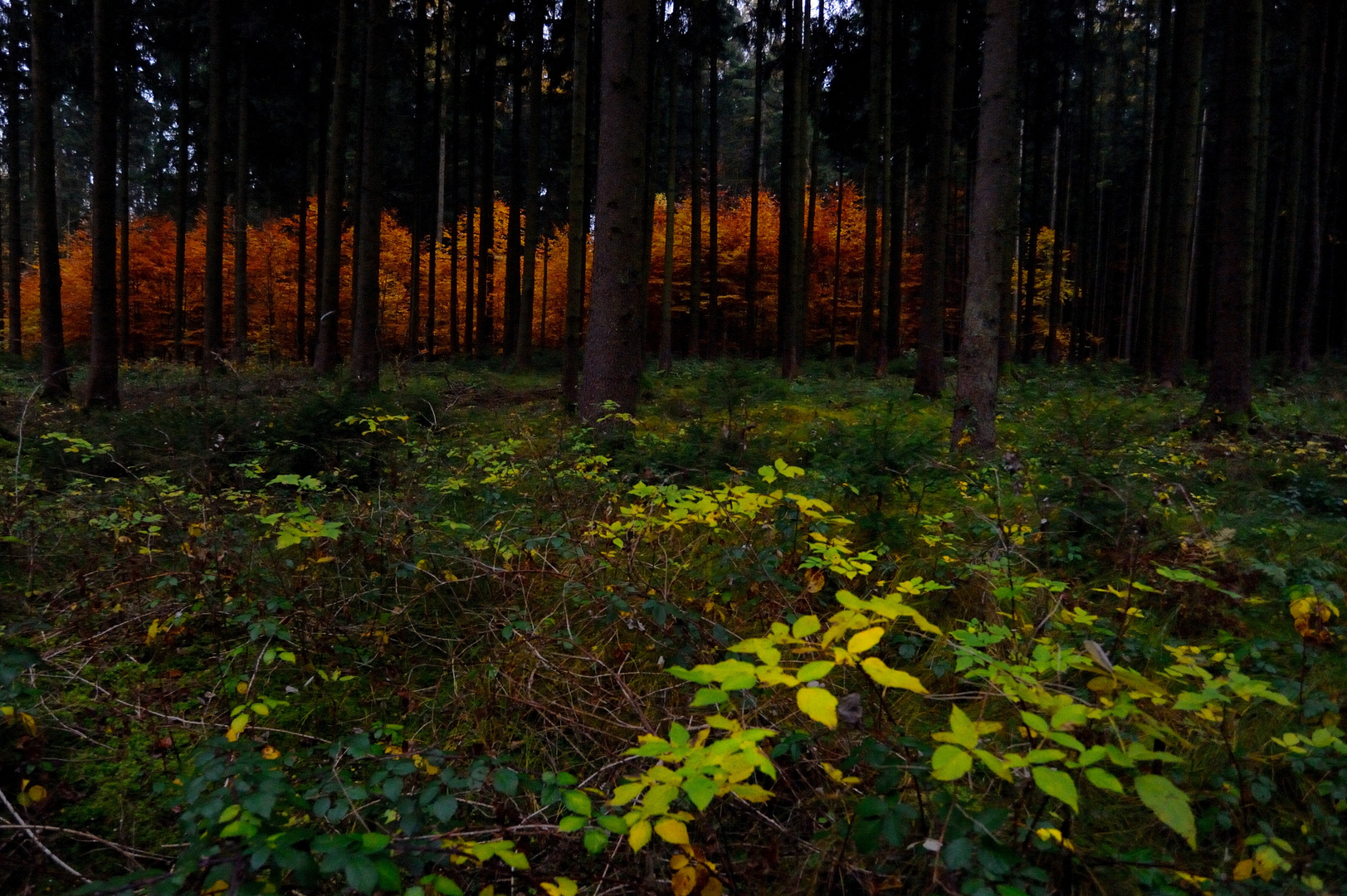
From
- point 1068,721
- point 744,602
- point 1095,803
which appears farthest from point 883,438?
point 1068,721

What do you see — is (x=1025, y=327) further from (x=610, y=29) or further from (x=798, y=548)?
Answer: (x=798, y=548)

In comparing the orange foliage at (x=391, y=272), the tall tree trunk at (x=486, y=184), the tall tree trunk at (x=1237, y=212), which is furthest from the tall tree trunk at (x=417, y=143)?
the tall tree trunk at (x=1237, y=212)

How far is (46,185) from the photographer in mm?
9617

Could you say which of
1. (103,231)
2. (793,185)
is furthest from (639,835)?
(793,185)

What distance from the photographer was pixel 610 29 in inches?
265

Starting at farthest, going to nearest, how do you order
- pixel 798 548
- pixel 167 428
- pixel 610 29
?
pixel 610 29
pixel 167 428
pixel 798 548

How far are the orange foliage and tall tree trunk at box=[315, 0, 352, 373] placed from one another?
11.9 meters

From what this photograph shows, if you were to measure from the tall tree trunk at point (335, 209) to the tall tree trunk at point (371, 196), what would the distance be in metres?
2.19

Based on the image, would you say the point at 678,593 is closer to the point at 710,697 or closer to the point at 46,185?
the point at 710,697

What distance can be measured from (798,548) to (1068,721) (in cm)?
205

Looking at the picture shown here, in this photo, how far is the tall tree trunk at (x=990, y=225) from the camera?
231 inches

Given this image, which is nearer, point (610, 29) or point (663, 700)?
point (663, 700)

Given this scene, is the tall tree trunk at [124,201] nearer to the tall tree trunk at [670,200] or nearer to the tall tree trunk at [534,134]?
the tall tree trunk at [534,134]

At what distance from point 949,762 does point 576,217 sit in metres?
8.84
